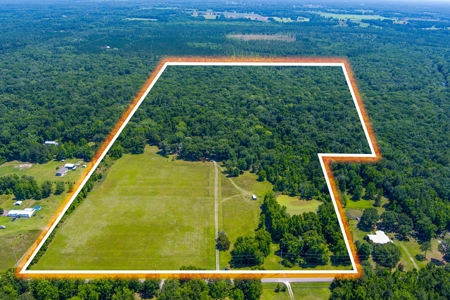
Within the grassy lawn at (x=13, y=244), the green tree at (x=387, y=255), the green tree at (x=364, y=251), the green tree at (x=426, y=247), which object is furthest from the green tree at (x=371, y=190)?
the grassy lawn at (x=13, y=244)

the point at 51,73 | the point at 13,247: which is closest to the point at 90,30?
the point at 51,73

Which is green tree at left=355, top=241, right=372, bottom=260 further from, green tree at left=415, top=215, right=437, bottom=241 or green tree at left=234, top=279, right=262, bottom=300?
green tree at left=234, top=279, right=262, bottom=300

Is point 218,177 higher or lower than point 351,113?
lower

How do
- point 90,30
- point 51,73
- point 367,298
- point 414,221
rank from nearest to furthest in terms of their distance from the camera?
point 367,298 < point 414,221 < point 51,73 < point 90,30

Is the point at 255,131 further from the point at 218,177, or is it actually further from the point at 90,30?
the point at 90,30

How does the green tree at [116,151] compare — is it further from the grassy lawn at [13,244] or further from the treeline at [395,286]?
the treeline at [395,286]

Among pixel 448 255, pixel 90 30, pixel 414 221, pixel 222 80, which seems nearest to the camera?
pixel 448 255

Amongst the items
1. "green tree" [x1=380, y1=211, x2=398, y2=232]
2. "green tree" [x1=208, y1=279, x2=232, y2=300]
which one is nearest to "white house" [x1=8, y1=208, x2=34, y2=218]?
"green tree" [x1=208, y1=279, x2=232, y2=300]

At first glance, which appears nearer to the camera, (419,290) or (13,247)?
(419,290)
